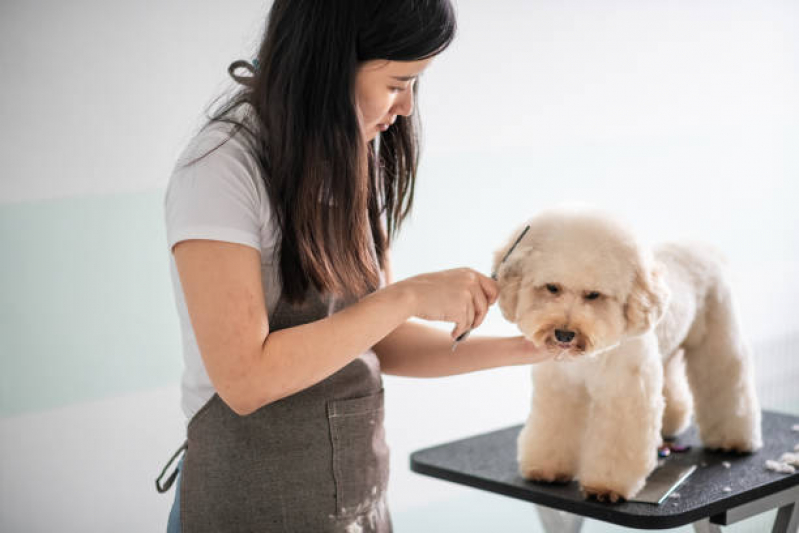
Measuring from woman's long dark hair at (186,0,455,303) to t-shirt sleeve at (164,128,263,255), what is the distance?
3cm

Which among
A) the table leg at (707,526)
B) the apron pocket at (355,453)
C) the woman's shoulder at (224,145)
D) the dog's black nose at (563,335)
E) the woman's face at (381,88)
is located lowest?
the table leg at (707,526)

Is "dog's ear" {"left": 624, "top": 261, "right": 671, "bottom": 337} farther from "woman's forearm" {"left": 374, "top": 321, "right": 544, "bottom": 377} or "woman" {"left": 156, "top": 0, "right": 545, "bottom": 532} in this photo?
"woman" {"left": 156, "top": 0, "right": 545, "bottom": 532}

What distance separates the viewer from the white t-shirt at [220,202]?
0.92 metres

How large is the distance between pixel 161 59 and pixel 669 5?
1852 mm

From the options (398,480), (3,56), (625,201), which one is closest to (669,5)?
(625,201)

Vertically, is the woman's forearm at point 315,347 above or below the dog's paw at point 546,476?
above

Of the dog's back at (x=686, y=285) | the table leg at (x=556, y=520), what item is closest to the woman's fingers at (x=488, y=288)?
the dog's back at (x=686, y=285)

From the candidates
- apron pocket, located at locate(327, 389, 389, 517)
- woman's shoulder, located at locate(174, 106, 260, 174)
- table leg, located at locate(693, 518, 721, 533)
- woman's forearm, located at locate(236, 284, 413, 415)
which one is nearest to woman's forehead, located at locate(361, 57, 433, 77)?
woman's shoulder, located at locate(174, 106, 260, 174)

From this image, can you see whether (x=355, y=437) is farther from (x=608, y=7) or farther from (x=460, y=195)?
(x=608, y=7)

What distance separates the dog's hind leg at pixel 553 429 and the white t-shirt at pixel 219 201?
707mm

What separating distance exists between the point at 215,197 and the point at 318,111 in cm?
16

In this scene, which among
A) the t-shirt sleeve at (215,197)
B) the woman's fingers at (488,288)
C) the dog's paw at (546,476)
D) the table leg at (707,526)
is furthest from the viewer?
the dog's paw at (546,476)

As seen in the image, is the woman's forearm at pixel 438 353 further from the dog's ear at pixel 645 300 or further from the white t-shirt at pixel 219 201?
the white t-shirt at pixel 219 201

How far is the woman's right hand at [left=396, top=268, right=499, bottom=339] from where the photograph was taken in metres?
1.06
